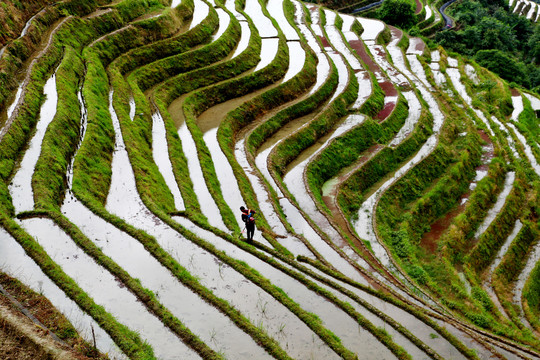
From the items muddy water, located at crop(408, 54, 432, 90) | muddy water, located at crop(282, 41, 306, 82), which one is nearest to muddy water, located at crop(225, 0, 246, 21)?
muddy water, located at crop(282, 41, 306, 82)

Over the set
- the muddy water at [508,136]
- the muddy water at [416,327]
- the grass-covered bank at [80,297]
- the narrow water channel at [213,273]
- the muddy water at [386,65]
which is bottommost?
the grass-covered bank at [80,297]

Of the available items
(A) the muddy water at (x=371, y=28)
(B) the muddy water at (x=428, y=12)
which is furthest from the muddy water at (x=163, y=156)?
(B) the muddy water at (x=428, y=12)

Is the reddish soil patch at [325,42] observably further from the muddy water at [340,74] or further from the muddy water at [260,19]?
the muddy water at [260,19]

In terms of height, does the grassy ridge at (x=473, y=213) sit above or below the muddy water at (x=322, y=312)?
above

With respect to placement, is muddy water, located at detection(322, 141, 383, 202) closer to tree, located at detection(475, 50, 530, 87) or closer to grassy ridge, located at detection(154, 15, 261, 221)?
grassy ridge, located at detection(154, 15, 261, 221)

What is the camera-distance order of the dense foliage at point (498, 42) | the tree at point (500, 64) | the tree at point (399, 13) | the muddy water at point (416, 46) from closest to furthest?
the muddy water at point (416, 46) < the tree at point (500, 64) < the dense foliage at point (498, 42) < the tree at point (399, 13)

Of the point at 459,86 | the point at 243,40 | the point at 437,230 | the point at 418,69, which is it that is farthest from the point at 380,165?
the point at 418,69
